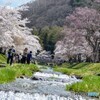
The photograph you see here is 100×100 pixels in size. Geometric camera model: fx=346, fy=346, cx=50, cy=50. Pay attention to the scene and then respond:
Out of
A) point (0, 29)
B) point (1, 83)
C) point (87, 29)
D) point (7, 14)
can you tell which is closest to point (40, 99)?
point (1, 83)

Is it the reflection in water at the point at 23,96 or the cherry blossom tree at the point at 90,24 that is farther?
the cherry blossom tree at the point at 90,24

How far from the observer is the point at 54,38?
15962cm

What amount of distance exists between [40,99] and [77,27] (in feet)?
190

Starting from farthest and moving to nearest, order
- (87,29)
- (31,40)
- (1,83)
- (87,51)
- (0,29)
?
(87,51) → (31,40) → (87,29) → (0,29) → (1,83)

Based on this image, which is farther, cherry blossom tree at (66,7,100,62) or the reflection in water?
cherry blossom tree at (66,7,100,62)

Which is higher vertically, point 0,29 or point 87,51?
point 0,29

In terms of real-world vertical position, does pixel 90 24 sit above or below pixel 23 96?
above

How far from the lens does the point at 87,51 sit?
87812 millimetres

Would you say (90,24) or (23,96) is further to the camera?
(90,24)

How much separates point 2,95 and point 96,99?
4372 millimetres

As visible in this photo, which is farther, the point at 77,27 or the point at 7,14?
the point at 77,27

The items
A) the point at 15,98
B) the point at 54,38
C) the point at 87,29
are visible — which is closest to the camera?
the point at 15,98

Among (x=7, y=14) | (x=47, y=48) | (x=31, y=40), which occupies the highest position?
(x=7, y=14)

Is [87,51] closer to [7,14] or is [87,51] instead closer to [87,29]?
[87,29]
